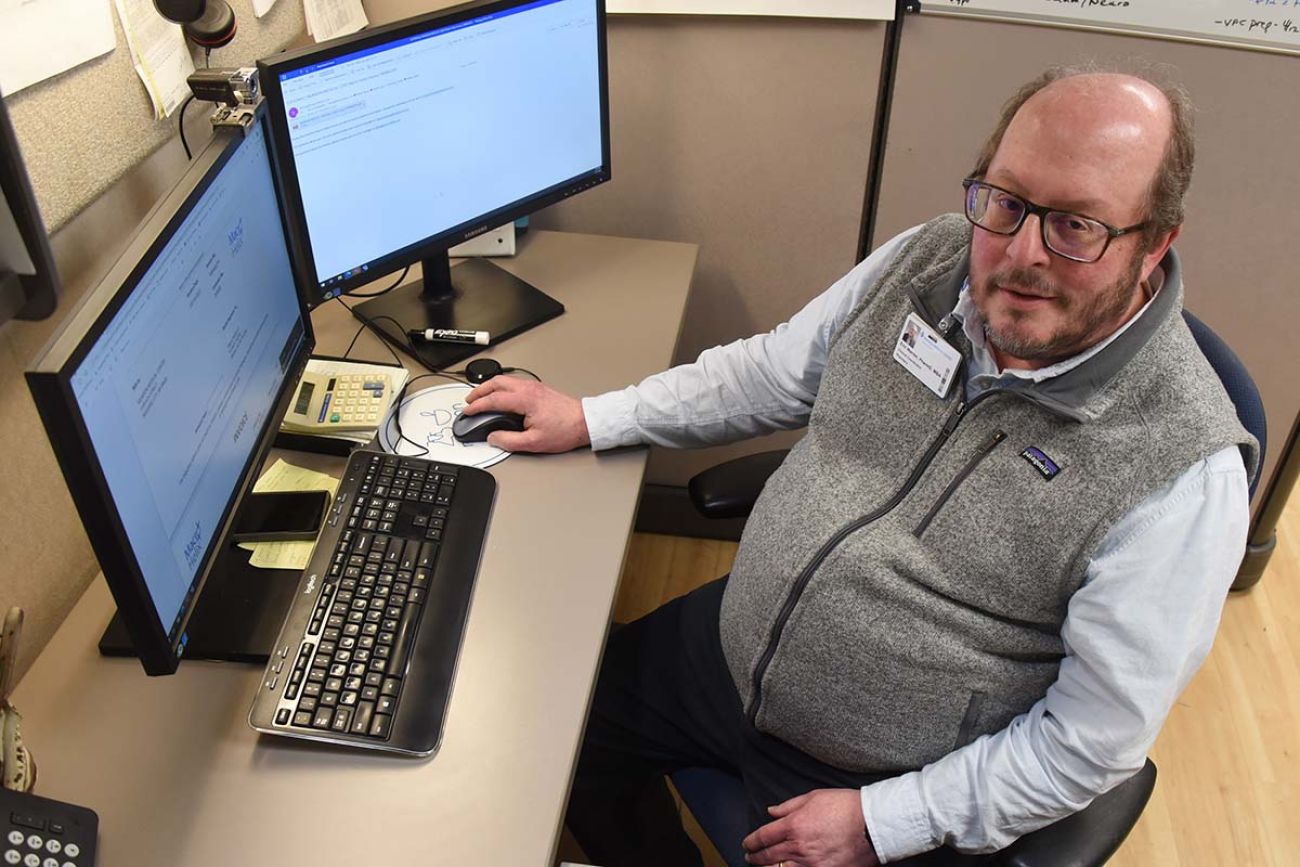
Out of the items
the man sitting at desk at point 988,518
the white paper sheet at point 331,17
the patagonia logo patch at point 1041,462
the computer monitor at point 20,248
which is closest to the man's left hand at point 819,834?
the man sitting at desk at point 988,518

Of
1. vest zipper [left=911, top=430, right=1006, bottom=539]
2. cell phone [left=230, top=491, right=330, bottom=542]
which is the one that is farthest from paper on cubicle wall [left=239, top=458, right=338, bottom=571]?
vest zipper [left=911, top=430, right=1006, bottom=539]

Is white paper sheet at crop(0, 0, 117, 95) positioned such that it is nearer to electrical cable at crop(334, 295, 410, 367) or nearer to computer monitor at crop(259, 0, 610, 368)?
computer monitor at crop(259, 0, 610, 368)

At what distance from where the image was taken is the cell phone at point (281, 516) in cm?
113

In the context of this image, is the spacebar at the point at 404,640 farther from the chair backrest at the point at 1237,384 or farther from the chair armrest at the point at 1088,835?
the chair backrest at the point at 1237,384

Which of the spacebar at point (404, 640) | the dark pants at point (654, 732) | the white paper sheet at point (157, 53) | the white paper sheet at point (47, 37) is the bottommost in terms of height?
the dark pants at point (654, 732)

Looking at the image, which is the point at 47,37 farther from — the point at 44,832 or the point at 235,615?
the point at 44,832

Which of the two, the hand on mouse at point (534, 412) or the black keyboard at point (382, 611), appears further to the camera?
the hand on mouse at point (534, 412)

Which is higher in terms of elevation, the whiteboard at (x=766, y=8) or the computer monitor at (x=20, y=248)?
A: the computer monitor at (x=20, y=248)

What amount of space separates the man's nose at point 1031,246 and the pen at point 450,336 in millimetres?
741

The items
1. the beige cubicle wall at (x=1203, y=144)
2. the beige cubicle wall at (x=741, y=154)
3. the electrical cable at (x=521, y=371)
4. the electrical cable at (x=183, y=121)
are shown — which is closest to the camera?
the electrical cable at (x=183, y=121)

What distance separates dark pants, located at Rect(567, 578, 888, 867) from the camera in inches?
50.9

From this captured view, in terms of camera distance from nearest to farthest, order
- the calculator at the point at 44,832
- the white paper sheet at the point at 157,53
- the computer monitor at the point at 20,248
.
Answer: the computer monitor at the point at 20,248
the calculator at the point at 44,832
the white paper sheet at the point at 157,53

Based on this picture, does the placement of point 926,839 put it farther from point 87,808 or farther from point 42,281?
point 42,281

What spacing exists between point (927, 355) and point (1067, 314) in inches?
6.2
